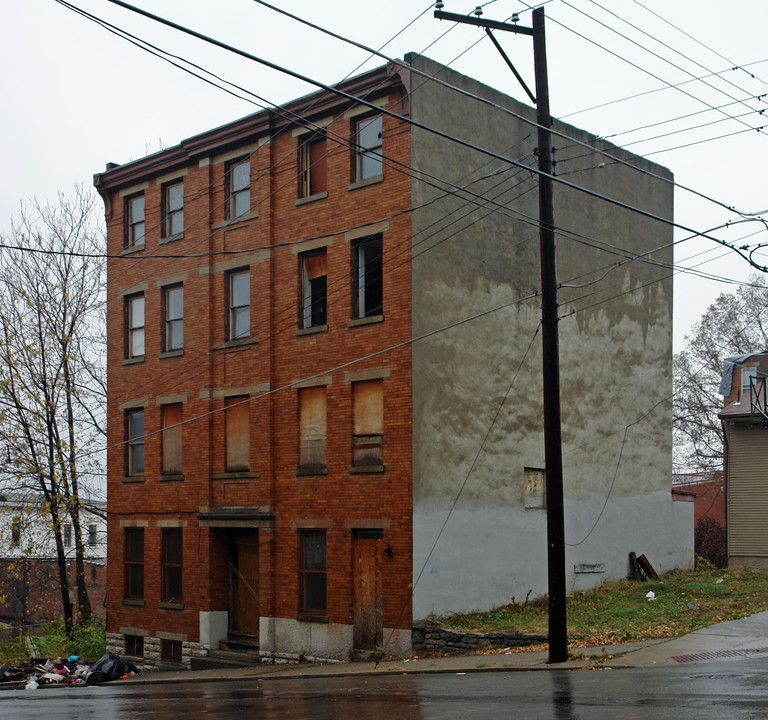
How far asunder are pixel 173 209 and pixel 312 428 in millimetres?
8412

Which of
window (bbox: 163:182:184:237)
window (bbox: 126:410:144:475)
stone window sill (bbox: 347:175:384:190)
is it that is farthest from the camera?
window (bbox: 126:410:144:475)

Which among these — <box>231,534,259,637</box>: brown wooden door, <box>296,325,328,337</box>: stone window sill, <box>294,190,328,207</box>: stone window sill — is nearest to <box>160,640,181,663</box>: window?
<box>231,534,259,637</box>: brown wooden door

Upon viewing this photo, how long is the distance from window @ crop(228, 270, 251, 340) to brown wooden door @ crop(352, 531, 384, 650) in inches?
259

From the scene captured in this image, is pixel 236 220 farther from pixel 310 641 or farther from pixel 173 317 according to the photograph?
pixel 310 641

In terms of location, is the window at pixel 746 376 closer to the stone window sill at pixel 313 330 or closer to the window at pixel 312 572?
the stone window sill at pixel 313 330

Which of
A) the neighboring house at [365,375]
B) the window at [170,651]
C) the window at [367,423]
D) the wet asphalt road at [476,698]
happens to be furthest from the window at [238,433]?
the wet asphalt road at [476,698]

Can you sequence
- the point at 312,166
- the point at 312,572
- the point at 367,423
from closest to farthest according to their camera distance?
the point at 367,423, the point at 312,572, the point at 312,166

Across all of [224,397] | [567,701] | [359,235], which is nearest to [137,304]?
[224,397]

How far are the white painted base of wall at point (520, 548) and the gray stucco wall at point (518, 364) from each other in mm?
45

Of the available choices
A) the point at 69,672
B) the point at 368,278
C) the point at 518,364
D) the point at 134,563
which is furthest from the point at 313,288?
the point at 69,672

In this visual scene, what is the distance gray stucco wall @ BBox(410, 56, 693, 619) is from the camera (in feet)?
71.6

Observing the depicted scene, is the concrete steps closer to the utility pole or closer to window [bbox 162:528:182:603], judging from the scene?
window [bbox 162:528:182:603]

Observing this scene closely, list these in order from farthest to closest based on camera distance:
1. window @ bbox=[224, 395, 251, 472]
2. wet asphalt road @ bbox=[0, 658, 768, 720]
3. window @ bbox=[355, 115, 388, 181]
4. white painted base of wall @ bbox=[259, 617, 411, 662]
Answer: window @ bbox=[224, 395, 251, 472]
window @ bbox=[355, 115, 388, 181]
white painted base of wall @ bbox=[259, 617, 411, 662]
wet asphalt road @ bbox=[0, 658, 768, 720]

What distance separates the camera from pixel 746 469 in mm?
28562
